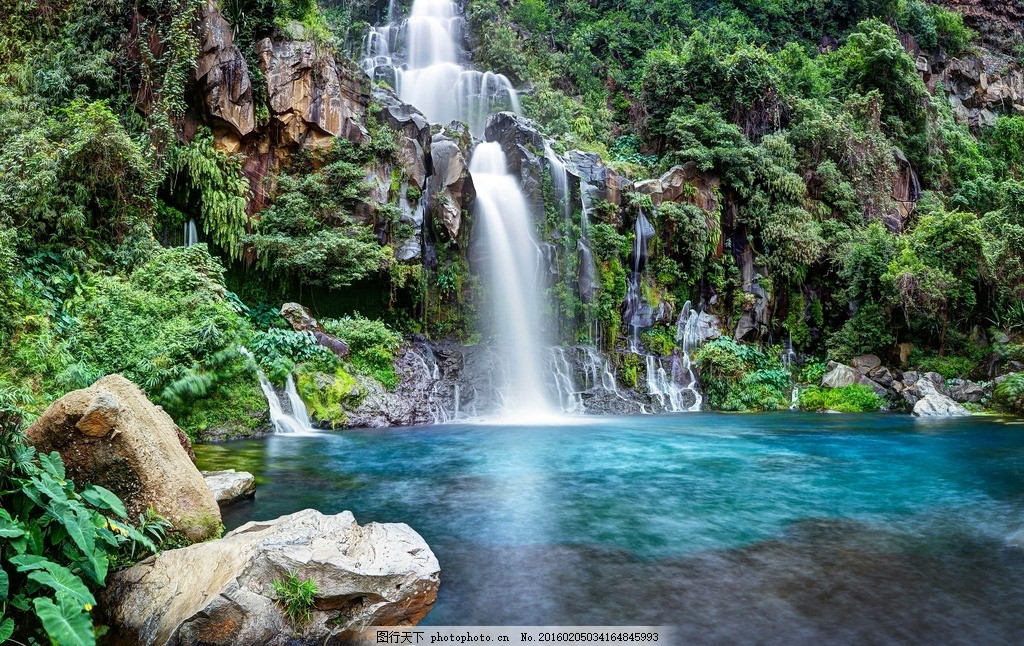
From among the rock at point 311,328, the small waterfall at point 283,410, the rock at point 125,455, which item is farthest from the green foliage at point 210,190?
the rock at point 125,455

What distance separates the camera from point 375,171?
17797 millimetres

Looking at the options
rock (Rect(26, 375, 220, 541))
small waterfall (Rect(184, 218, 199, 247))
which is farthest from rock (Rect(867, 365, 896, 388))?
small waterfall (Rect(184, 218, 199, 247))

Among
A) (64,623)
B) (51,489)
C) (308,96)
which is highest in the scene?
(308,96)

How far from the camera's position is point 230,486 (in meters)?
6.02

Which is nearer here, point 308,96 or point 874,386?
point 308,96

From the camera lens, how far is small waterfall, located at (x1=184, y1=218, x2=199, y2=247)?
15.6 metres

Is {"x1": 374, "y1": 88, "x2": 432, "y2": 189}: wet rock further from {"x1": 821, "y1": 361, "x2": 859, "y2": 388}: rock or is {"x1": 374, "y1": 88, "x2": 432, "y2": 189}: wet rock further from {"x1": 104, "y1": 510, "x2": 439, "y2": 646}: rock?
{"x1": 104, "y1": 510, "x2": 439, "y2": 646}: rock

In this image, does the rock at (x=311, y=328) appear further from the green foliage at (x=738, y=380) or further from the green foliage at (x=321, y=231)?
the green foliage at (x=738, y=380)

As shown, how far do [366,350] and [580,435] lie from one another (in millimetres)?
5991

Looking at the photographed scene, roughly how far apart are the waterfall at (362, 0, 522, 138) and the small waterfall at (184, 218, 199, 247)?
12.5 m

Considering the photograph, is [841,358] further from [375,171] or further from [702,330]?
[375,171]

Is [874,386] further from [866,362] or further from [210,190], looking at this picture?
[210,190]

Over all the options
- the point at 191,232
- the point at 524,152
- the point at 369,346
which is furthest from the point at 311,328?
the point at 524,152

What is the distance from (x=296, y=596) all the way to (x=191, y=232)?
14.8 m
